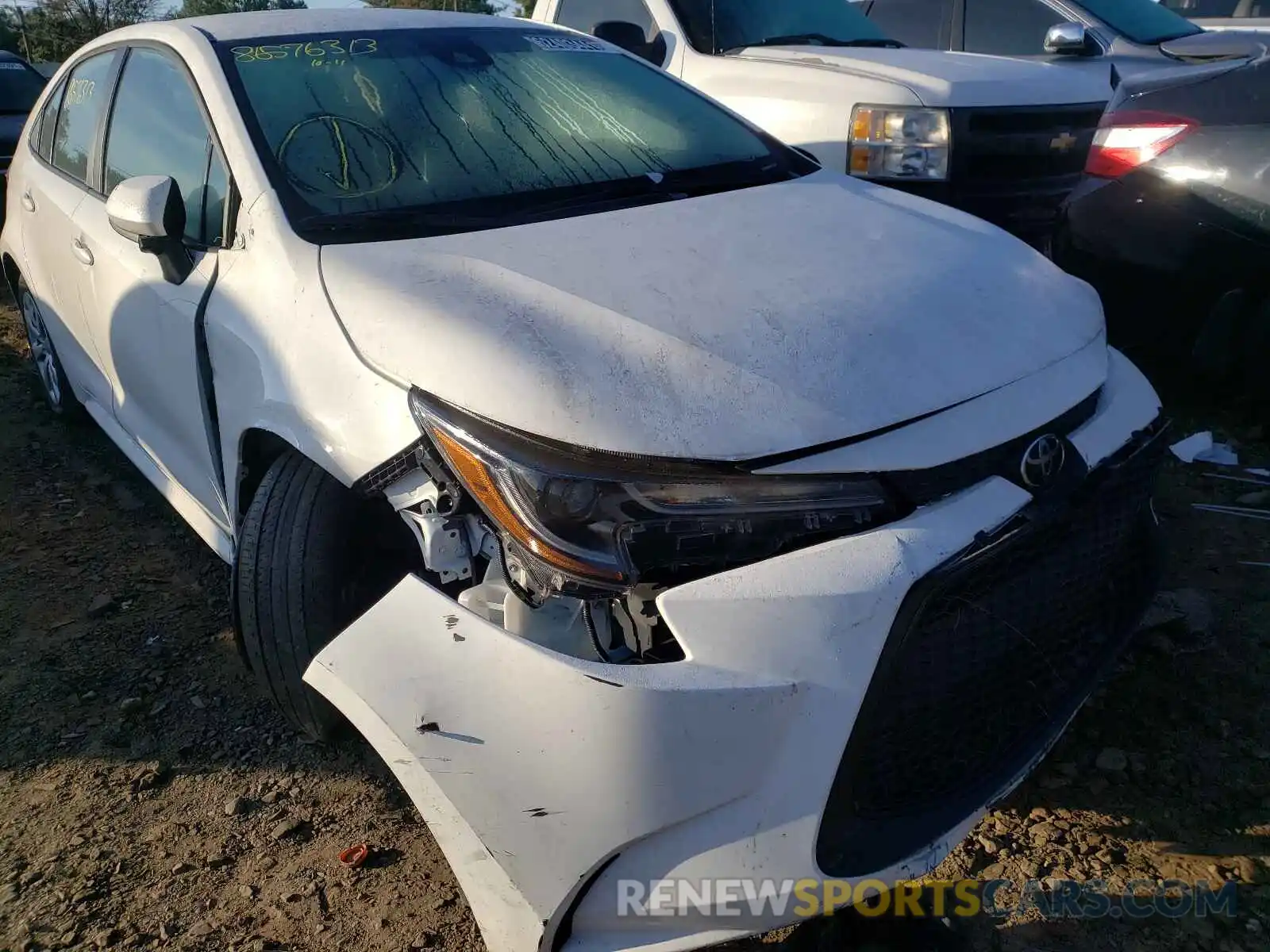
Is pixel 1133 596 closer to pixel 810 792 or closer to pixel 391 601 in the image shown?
pixel 810 792

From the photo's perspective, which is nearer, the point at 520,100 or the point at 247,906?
the point at 247,906

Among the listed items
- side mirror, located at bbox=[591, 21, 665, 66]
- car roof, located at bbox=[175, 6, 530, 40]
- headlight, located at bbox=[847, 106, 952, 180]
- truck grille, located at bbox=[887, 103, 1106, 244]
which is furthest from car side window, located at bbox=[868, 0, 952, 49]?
car roof, located at bbox=[175, 6, 530, 40]

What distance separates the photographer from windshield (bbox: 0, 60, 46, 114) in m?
9.16

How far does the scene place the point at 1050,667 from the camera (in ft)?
6.25

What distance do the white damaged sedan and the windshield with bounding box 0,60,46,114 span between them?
26.4ft

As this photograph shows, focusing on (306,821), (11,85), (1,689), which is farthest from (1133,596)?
(11,85)

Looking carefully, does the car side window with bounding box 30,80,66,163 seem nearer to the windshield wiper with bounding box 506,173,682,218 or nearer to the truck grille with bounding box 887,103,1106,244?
the windshield wiper with bounding box 506,173,682,218

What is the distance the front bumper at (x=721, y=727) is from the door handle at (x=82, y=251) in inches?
82.1

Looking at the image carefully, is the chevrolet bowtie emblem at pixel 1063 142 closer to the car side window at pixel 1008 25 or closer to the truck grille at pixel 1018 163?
the truck grille at pixel 1018 163

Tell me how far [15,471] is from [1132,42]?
5734 mm

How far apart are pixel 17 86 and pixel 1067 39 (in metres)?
8.89

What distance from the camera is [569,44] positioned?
3332 millimetres

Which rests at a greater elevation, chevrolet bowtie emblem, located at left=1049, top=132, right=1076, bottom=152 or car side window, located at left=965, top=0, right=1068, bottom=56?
car side window, located at left=965, top=0, right=1068, bottom=56

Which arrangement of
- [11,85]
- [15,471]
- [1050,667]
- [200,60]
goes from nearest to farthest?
[1050,667] → [200,60] → [15,471] → [11,85]
